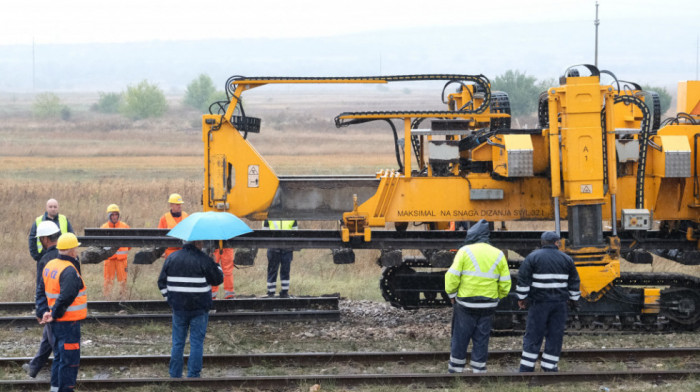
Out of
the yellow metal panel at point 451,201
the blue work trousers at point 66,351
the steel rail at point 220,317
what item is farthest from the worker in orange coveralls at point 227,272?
the blue work trousers at point 66,351

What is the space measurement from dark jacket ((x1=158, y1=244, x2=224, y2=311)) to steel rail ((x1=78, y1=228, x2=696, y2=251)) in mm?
2311

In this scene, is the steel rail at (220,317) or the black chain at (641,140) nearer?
the black chain at (641,140)

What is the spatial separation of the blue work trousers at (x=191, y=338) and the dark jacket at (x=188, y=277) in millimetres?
121

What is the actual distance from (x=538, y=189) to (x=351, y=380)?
369cm

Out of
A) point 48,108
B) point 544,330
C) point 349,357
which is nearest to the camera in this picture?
point 544,330

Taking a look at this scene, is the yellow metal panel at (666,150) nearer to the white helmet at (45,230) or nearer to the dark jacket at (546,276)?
the dark jacket at (546,276)

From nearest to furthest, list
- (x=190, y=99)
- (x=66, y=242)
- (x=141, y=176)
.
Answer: (x=66, y=242), (x=141, y=176), (x=190, y=99)

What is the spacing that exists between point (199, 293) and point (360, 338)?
3.19 m

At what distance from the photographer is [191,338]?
841 centimetres

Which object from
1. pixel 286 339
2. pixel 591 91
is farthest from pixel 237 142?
pixel 591 91

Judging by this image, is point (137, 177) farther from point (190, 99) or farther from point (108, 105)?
point (108, 105)

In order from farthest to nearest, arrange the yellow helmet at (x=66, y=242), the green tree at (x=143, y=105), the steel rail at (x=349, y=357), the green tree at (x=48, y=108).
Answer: the green tree at (x=48, y=108) < the green tree at (x=143, y=105) < the steel rail at (x=349, y=357) < the yellow helmet at (x=66, y=242)

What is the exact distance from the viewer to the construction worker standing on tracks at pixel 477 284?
26.7ft

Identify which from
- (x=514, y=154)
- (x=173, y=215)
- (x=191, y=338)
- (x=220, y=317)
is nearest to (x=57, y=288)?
(x=191, y=338)
